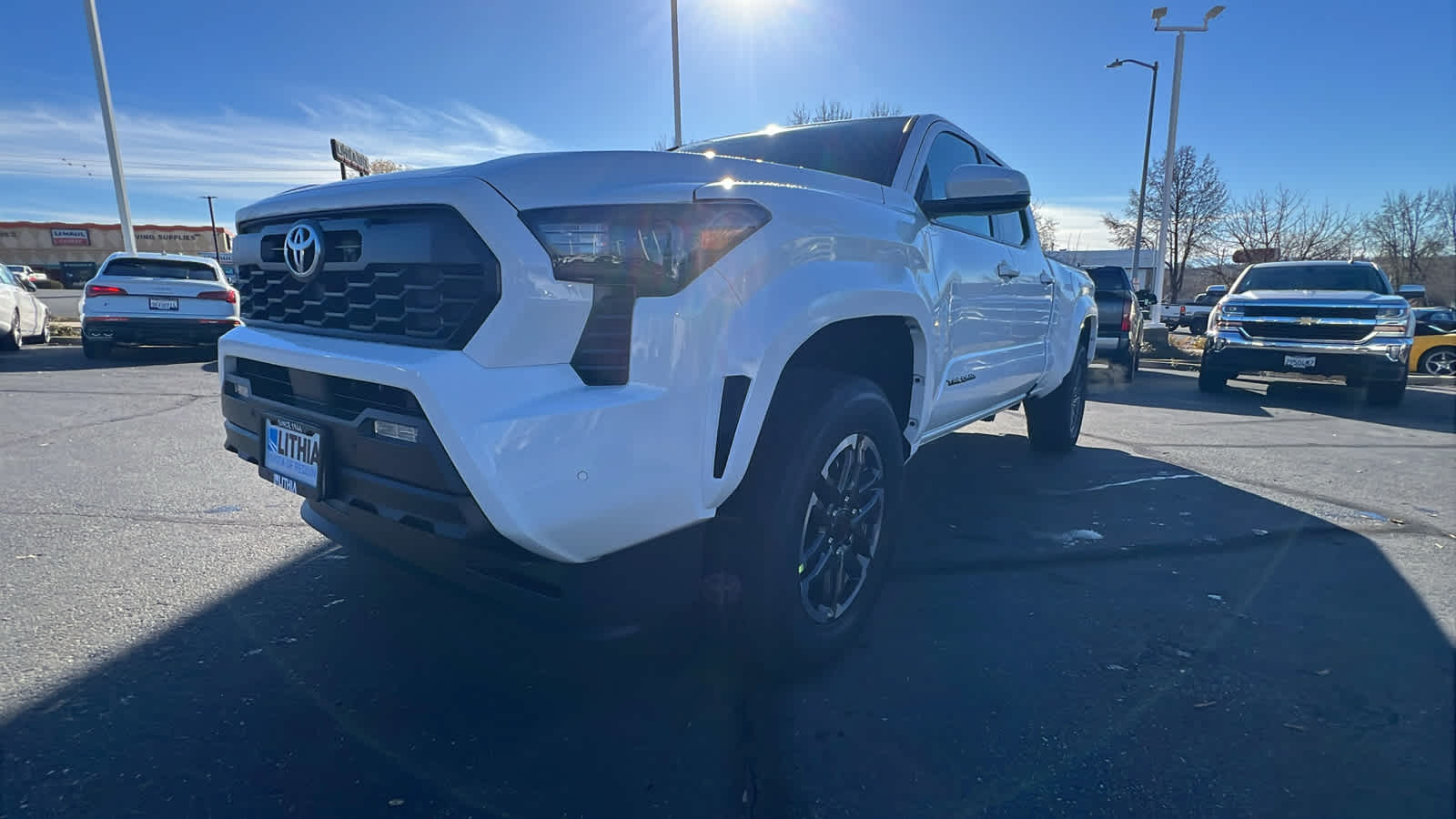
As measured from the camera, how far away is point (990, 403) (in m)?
3.98

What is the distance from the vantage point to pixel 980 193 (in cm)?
275

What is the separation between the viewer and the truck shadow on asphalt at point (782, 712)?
1765 mm

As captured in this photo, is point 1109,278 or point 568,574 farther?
point 1109,278

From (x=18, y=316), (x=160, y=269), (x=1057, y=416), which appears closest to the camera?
(x=1057, y=416)

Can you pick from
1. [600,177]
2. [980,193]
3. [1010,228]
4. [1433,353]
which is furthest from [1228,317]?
[600,177]

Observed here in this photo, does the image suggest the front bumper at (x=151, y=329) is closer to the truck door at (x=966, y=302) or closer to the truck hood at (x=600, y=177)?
the truck door at (x=966, y=302)

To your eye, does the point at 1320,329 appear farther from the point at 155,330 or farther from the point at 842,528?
the point at 155,330

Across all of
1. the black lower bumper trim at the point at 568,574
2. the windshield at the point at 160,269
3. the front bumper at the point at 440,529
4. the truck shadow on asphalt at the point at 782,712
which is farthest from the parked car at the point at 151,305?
the black lower bumper trim at the point at 568,574

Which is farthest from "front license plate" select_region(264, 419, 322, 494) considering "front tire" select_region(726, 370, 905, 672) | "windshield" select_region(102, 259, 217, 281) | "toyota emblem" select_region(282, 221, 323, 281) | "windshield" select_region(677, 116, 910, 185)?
"windshield" select_region(102, 259, 217, 281)

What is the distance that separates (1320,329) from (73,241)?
91707mm

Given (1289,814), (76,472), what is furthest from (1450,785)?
(76,472)

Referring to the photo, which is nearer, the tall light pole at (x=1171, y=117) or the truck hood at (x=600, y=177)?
the truck hood at (x=600, y=177)

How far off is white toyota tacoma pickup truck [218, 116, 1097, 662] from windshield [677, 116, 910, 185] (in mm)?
606

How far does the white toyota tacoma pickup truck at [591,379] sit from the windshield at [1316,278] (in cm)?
947
